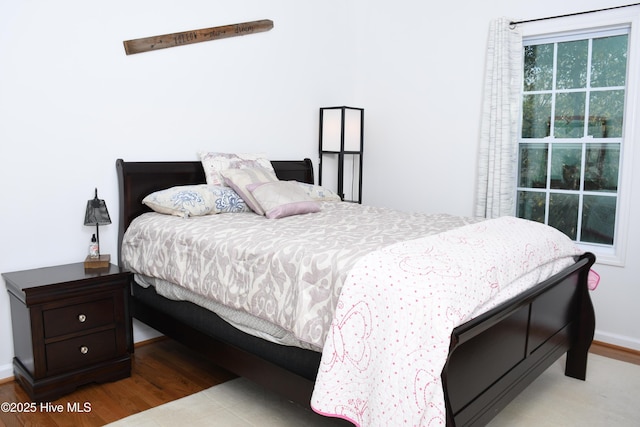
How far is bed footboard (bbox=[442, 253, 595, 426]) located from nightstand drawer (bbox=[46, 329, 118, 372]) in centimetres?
175

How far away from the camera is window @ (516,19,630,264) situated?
3.22 m

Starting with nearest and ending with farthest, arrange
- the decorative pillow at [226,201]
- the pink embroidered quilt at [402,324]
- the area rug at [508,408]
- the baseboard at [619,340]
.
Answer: the pink embroidered quilt at [402,324] < the area rug at [508,408] < the decorative pillow at [226,201] < the baseboard at [619,340]

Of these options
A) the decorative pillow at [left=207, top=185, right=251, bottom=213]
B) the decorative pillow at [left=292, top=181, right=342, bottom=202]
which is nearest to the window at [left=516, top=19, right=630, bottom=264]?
the decorative pillow at [left=292, top=181, right=342, bottom=202]

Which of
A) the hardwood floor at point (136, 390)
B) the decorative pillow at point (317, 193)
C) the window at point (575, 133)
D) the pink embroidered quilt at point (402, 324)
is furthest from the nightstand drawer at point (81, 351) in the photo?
the window at point (575, 133)

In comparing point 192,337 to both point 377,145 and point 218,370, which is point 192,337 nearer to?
point 218,370

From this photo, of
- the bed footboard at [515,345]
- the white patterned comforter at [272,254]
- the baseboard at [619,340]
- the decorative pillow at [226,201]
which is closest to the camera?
the bed footboard at [515,345]

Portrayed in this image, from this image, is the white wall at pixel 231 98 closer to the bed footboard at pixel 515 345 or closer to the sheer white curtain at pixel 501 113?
the sheer white curtain at pixel 501 113

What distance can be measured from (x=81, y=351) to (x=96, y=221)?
0.66 m

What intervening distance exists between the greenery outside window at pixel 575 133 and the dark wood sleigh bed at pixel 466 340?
2.91 ft

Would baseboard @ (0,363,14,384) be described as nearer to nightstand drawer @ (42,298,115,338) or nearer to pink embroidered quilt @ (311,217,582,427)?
nightstand drawer @ (42,298,115,338)

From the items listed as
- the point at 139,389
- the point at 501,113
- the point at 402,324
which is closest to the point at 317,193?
the point at 501,113

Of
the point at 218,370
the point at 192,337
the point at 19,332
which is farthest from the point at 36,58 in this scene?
the point at 218,370

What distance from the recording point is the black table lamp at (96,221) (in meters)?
2.62

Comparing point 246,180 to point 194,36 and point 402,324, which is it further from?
point 402,324
